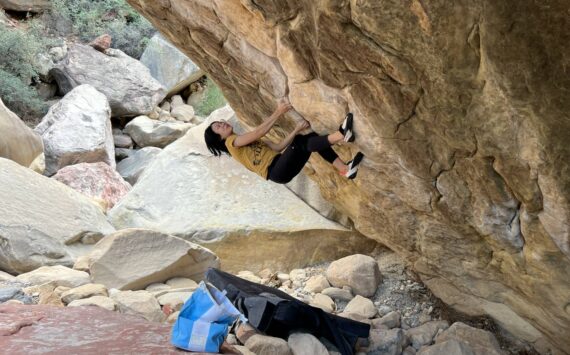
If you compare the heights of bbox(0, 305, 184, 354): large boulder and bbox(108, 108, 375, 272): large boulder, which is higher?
bbox(0, 305, 184, 354): large boulder

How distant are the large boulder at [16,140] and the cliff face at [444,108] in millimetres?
4584

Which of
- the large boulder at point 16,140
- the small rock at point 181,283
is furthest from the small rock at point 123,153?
the small rock at point 181,283

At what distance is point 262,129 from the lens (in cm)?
448

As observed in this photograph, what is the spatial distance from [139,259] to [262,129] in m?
2.35

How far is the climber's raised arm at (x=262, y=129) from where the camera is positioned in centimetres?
448

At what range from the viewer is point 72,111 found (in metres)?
12.3

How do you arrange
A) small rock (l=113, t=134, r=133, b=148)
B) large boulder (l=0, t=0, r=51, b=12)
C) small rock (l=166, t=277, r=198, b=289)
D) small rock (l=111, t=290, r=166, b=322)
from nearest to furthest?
small rock (l=111, t=290, r=166, b=322)
small rock (l=166, t=277, r=198, b=289)
small rock (l=113, t=134, r=133, b=148)
large boulder (l=0, t=0, r=51, b=12)

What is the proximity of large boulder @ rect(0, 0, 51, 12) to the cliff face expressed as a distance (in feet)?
37.5

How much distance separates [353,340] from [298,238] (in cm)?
254

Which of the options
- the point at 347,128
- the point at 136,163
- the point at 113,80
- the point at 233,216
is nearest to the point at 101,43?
the point at 113,80

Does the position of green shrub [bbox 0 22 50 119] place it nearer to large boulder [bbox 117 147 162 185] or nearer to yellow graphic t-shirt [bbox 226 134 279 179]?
large boulder [bbox 117 147 162 185]

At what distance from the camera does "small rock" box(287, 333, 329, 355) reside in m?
4.67

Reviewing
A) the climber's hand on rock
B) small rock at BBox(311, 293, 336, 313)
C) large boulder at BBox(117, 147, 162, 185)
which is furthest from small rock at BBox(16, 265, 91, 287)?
large boulder at BBox(117, 147, 162, 185)

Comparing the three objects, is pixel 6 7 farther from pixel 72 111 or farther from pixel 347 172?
pixel 347 172
